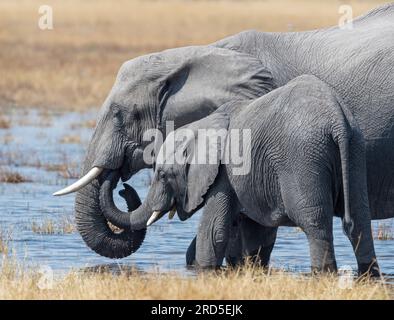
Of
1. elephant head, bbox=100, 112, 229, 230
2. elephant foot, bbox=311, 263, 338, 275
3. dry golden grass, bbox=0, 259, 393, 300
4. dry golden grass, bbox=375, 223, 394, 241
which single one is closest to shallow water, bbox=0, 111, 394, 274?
dry golden grass, bbox=375, 223, 394, 241

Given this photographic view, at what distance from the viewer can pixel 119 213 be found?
385 inches

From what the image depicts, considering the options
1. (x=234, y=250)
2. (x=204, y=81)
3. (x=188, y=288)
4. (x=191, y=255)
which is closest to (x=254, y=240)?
(x=234, y=250)

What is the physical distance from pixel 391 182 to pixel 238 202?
3.69 feet

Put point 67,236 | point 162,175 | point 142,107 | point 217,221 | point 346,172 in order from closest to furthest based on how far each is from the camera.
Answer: point 346,172 < point 217,221 < point 162,175 < point 142,107 < point 67,236

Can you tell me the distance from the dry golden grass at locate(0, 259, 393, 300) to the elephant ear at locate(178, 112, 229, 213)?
2.64 ft

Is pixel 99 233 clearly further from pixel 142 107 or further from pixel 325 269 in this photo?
pixel 325 269

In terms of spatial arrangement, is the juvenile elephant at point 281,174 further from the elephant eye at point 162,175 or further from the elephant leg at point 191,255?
the elephant leg at point 191,255

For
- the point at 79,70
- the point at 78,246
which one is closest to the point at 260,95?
the point at 78,246

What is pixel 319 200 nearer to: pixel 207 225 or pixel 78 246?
pixel 207 225

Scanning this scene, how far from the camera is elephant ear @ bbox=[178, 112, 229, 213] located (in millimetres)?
9109

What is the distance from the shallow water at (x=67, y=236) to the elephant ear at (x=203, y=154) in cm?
54

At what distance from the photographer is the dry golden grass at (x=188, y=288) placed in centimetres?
764

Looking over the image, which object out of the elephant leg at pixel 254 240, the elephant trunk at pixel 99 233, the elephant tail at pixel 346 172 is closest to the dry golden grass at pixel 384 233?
the elephant leg at pixel 254 240

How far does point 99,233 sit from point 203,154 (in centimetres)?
121
